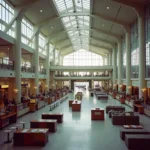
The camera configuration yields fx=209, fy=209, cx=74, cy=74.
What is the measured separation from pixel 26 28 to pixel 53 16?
4164 millimetres

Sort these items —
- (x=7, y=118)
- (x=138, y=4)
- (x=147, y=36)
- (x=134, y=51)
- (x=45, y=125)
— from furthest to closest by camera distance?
(x=134, y=51), (x=138, y=4), (x=147, y=36), (x=7, y=118), (x=45, y=125)

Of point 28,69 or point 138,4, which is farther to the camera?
point 28,69

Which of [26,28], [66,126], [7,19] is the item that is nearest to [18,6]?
[7,19]

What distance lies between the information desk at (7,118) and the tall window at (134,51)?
17.2 metres

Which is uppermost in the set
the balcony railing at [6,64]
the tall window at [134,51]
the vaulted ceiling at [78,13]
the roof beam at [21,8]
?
the vaulted ceiling at [78,13]

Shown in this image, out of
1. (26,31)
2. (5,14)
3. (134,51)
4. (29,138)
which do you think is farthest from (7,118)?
(134,51)

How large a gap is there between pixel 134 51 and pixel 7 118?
19.6 meters

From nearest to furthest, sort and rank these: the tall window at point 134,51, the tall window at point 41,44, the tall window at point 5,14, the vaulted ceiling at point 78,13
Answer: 1. the tall window at point 5,14
2. the vaulted ceiling at point 78,13
3. the tall window at point 134,51
4. the tall window at point 41,44

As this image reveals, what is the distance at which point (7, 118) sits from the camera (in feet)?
44.2

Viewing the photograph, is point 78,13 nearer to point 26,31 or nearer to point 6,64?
Answer: point 26,31

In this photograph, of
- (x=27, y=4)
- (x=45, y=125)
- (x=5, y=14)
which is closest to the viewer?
(x=45, y=125)

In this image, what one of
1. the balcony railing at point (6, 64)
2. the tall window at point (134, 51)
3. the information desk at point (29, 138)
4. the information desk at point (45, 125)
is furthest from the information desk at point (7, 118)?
the tall window at point (134, 51)

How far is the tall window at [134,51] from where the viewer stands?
26.3 metres

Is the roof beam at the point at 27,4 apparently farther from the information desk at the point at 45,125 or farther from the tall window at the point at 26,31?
the information desk at the point at 45,125
